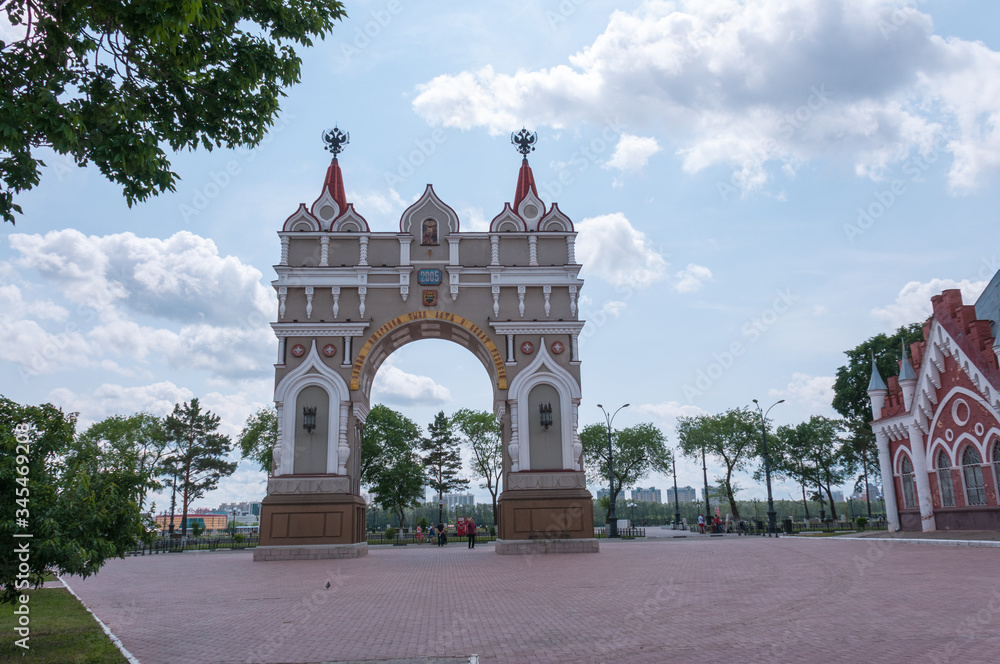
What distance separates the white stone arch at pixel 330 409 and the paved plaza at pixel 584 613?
8213 millimetres

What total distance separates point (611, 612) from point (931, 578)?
Result: 722 cm

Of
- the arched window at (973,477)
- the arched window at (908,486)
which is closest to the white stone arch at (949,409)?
the arched window at (973,477)

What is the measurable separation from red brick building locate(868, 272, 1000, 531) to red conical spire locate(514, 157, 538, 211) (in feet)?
58.2

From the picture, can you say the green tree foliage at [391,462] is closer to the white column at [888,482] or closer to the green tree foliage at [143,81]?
the white column at [888,482]


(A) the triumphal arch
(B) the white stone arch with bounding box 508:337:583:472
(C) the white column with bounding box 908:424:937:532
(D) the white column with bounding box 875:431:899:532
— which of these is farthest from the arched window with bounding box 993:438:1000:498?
(B) the white stone arch with bounding box 508:337:583:472

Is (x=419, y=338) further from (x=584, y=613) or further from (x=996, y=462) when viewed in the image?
(x=996, y=462)

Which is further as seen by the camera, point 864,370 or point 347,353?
point 864,370

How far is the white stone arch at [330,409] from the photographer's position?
86.7ft

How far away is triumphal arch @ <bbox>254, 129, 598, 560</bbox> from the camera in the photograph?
25.8m

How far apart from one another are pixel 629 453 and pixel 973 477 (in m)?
49.7

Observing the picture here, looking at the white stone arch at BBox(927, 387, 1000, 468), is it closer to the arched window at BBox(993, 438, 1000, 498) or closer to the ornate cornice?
the arched window at BBox(993, 438, 1000, 498)

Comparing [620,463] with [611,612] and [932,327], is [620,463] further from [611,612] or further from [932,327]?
[611,612]

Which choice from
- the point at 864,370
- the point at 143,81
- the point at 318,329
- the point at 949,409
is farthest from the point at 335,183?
the point at 864,370

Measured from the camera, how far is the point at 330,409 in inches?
1073
